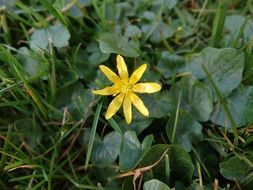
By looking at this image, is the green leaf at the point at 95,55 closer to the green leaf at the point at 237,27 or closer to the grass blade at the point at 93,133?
the grass blade at the point at 93,133

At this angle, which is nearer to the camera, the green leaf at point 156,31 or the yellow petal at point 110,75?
the yellow petal at point 110,75

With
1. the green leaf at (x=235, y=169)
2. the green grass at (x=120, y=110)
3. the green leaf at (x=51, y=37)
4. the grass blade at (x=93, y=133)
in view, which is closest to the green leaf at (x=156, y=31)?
the green grass at (x=120, y=110)

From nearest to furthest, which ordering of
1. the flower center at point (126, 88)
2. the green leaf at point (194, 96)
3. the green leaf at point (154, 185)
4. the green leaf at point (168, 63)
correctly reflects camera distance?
1. the green leaf at point (154, 185)
2. the flower center at point (126, 88)
3. the green leaf at point (194, 96)
4. the green leaf at point (168, 63)

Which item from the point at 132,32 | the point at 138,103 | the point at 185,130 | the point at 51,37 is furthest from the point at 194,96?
the point at 51,37

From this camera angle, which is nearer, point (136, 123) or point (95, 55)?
point (136, 123)

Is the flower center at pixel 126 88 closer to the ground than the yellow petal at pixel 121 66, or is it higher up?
closer to the ground

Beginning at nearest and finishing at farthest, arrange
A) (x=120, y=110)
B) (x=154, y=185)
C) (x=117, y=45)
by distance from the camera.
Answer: (x=154, y=185) → (x=120, y=110) → (x=117, y=45)

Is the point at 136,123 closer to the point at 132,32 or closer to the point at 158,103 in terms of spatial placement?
the point at 158,103
